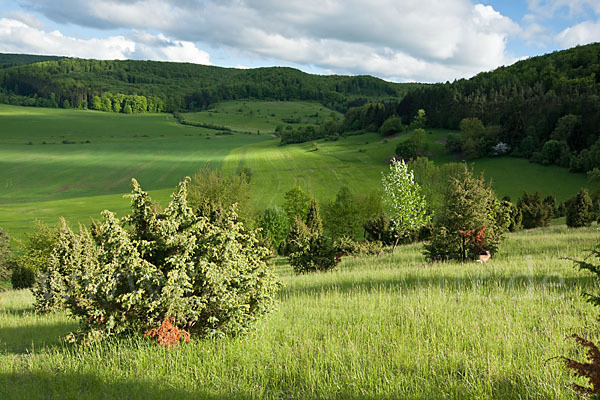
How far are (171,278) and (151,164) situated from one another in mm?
98808

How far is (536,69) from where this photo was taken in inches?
4614

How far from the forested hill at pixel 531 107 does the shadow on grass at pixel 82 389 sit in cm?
7871

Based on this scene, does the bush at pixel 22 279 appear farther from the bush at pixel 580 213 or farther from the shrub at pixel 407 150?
the shrub at pixel 407 150

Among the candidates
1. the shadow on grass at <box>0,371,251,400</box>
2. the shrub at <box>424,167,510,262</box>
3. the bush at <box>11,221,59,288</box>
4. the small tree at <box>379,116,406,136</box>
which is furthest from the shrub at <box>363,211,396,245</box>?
the small tree at <box>379,116,406,136</box>

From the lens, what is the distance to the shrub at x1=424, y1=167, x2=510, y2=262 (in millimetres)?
13617

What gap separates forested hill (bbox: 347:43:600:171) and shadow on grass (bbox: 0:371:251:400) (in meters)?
78.7

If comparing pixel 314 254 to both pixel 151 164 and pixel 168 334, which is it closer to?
pixel 168 334

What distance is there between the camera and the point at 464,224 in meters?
13.8

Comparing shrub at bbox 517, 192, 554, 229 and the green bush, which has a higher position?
shrub at bbox 517, 192, 554, 229

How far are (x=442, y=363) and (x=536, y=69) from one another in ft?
469

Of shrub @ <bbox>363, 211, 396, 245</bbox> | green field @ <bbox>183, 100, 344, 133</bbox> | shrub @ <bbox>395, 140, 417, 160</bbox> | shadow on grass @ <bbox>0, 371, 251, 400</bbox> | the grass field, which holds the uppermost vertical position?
green field @ <bbox>183, 100, 344, 133</bbox>

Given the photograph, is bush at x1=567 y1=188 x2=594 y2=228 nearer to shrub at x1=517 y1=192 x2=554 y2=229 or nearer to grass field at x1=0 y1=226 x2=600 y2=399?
shrub at x1=517 y1=192 x2=554 y2=229

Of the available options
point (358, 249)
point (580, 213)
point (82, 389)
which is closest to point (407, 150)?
point (580, 213)

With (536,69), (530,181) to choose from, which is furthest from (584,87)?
(530,181)
